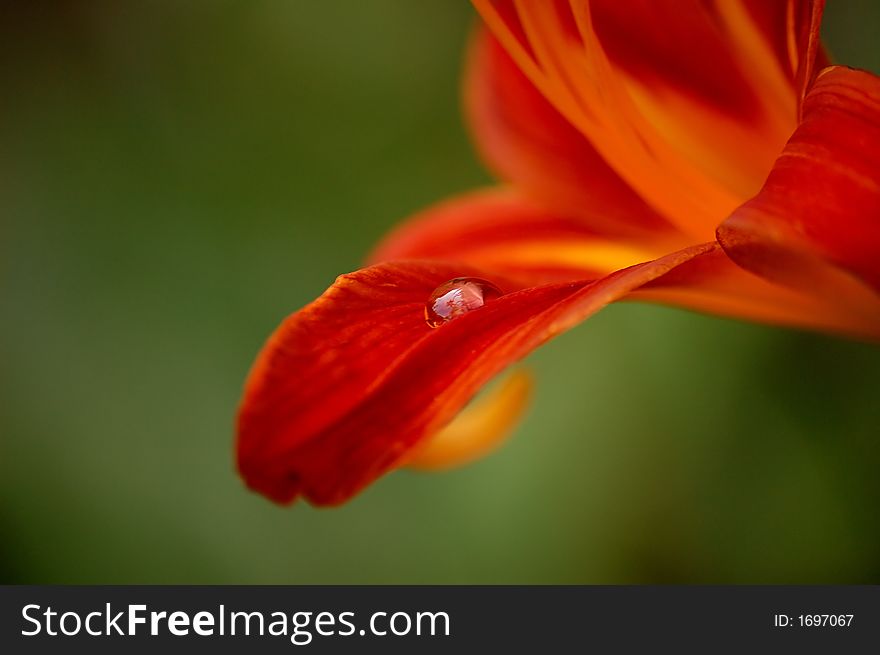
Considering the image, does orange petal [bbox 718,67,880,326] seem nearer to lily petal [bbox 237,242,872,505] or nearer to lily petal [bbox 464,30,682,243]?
lily petal [bbox 237,242,872,505]

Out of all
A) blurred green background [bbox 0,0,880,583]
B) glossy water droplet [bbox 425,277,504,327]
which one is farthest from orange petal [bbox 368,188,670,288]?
blurred green background [bbox 0,0,880,583]

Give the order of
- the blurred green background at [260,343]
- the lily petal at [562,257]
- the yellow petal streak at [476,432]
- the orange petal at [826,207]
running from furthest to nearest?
1. the blurred green background at [260,343]
2. the yellow petal streak at [476,432]
3. the lily petal at [562,257]
4. the orange petal at [826,207]

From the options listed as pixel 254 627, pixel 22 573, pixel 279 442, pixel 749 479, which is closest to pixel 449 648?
pixel 254 627

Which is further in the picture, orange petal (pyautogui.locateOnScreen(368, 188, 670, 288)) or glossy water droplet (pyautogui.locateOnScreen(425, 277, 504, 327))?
orange petal (pyautogui.locateOnScreen(368, 188, 670, 288))

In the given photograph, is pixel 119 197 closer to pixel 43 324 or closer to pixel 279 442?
pixel 43 324

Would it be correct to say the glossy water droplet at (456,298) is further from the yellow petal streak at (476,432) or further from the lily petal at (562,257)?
the yellow petal streak at (476,432)

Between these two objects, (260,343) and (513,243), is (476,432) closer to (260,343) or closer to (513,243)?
(513,243)

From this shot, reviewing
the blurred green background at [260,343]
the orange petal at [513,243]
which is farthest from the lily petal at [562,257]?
the blurred green background at [260,343]

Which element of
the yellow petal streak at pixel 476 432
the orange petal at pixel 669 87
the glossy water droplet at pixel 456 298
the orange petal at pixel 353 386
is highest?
the orange petal at pixel 669 87
